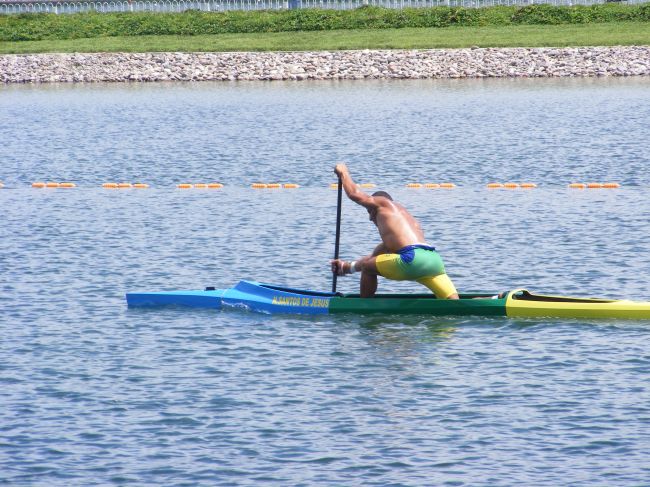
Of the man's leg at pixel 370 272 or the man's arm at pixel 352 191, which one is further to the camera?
the man's leg at pixel 370 272

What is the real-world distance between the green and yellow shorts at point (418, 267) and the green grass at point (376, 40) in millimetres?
49005

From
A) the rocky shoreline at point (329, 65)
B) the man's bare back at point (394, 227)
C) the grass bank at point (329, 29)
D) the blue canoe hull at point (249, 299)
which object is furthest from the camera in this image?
the grass bank at point (329, 29)

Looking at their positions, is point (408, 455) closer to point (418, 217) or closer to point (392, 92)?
point (418, 217)

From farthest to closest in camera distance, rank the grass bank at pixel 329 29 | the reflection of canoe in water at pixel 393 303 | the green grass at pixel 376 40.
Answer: the grass bank at pixel 329 29, the green grass at pixel 376 40, the reflection of canoe in water at pixel 393 303

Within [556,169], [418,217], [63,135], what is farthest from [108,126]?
[418,217]

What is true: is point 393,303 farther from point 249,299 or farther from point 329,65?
point 329,65

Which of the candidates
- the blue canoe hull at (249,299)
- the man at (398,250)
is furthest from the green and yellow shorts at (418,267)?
the blue canoe hull at (249,299)

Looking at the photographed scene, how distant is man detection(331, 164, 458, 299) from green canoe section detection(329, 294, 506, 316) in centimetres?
17

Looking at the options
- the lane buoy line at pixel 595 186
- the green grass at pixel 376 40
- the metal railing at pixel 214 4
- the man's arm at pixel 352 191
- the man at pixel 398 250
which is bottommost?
the lane buoy line at pixel 595 186

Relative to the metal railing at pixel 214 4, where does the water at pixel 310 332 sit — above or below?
below

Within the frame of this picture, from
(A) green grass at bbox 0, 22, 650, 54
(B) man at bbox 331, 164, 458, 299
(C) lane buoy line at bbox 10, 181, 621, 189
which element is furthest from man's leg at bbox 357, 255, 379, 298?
(A) green grass at bbox 0, 22, 650, 54

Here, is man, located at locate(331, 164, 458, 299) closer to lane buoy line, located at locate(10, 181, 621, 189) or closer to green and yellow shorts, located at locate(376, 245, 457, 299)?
green and yellow shorts, located at locate(376, 245, 457, 299)

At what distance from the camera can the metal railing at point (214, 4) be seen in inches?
3083

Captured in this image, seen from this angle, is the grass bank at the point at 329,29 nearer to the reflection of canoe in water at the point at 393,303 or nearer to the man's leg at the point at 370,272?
the reflection of canoe in water at the point at 393,303
